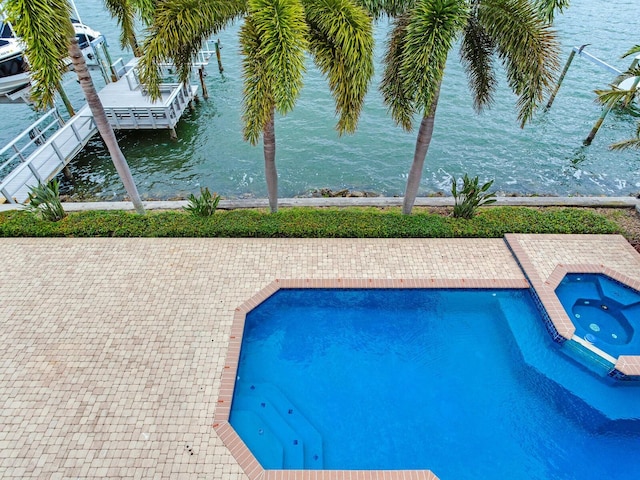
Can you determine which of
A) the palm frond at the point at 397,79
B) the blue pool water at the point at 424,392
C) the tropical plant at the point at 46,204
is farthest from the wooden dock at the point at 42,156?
the palm frond at the point at 397,79

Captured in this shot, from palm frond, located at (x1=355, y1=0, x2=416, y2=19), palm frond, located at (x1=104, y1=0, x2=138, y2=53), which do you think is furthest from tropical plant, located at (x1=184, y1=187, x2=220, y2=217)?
palm frond, located at (x1=355, y1=0, x2=416, y2=19)

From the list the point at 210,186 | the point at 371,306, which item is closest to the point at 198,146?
the point at 210,186

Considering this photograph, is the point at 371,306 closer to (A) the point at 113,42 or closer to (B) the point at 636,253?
(B) the point at 636,253

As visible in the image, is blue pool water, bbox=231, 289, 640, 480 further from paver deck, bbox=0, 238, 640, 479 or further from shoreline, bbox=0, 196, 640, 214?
shoreline, bbox=0, 196, 640, 214

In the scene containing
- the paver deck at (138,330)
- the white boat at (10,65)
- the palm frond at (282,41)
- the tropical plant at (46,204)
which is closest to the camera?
the palm frond at (282,41)

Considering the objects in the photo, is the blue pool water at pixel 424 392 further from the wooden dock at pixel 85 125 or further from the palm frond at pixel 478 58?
the wooden dock at pixel 85 125
